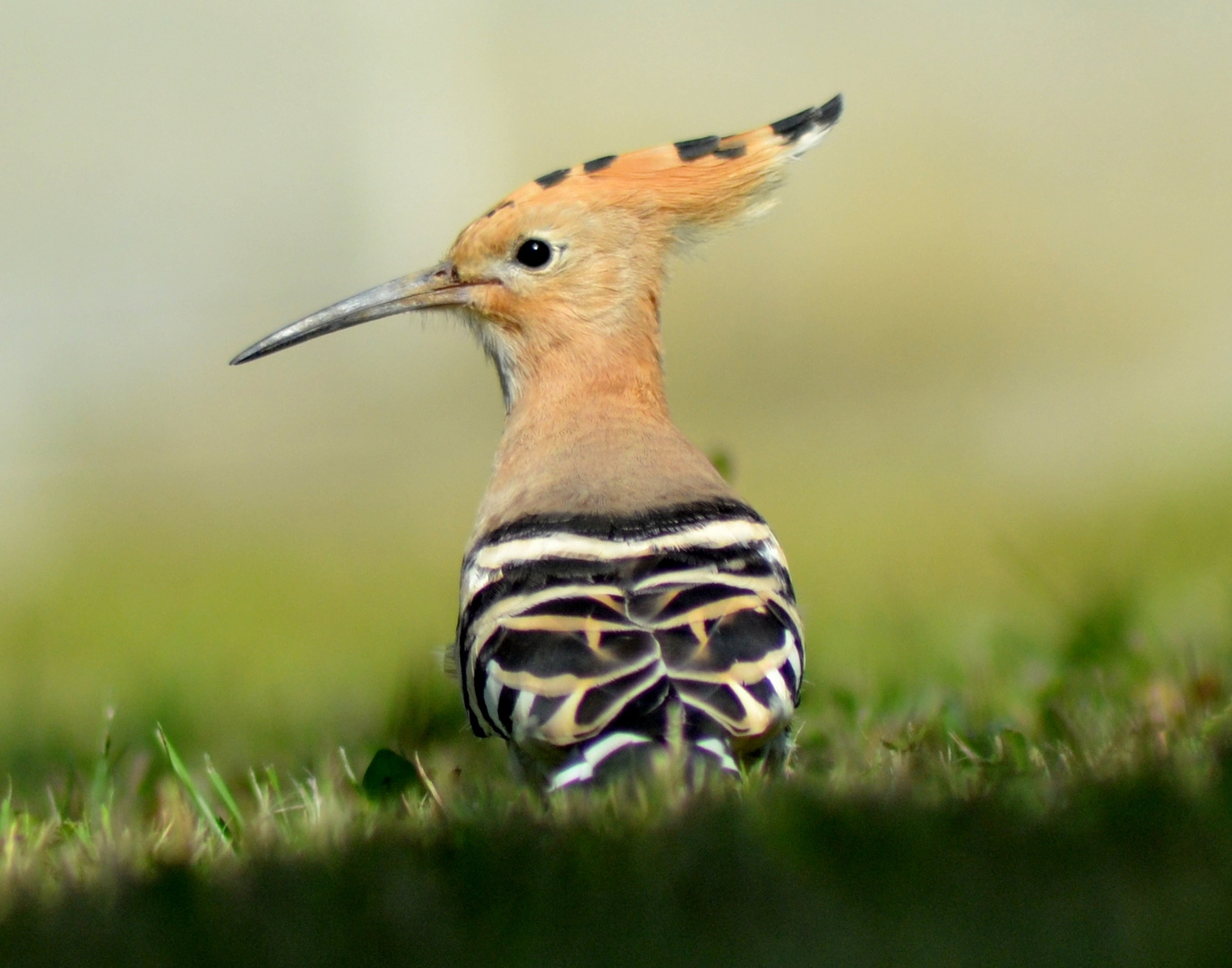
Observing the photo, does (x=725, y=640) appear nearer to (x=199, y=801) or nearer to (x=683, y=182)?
(x=199, y=801)

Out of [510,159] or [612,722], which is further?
[510,159]

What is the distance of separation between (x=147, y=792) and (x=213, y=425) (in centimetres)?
515

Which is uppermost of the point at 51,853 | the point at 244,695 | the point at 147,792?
the point at 51,853

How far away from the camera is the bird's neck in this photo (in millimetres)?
2453

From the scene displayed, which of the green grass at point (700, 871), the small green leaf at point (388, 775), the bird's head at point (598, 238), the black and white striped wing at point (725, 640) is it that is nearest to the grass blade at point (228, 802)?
the green grass at point (700, 871)

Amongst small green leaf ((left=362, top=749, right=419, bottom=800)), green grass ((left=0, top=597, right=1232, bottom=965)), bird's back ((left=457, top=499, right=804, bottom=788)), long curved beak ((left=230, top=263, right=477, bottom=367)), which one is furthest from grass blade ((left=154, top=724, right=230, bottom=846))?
long curved beak ((left=230, top=263, right=477, bottom=367))

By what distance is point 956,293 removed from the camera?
23.4ft

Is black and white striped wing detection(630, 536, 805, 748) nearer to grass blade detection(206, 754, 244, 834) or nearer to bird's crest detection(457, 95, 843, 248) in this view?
grass blade detection(206, 754, 244, 834)

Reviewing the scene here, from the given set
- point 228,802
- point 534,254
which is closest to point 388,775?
point 228,802

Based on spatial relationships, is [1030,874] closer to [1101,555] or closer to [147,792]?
[147,792]

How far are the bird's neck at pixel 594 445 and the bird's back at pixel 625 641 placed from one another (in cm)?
10

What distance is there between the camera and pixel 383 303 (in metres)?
3.06

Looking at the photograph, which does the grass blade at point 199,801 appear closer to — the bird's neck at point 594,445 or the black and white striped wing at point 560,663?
the black and white striped wing at point 560,663

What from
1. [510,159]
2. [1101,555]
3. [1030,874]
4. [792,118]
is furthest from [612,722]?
[510,159]
